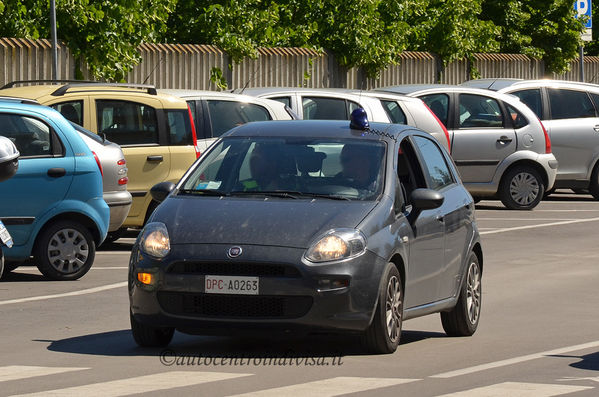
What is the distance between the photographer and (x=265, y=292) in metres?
9.16

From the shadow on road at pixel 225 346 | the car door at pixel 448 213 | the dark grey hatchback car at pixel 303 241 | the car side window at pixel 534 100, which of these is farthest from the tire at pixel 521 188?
the shadow on road at pixel 225 346

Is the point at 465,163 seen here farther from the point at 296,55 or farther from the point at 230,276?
the point at 230,276

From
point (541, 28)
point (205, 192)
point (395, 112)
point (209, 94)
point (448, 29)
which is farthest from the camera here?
point (541, 28)

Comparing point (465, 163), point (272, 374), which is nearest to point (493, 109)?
point (465, 163)

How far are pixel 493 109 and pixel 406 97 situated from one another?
64.1 inches

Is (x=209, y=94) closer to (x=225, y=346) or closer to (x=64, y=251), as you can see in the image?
(x=64, y=251)

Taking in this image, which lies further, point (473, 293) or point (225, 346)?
point (473, 293)

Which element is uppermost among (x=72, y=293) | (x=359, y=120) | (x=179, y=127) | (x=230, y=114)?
(x=359, y=120)

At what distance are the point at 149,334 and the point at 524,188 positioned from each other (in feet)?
47.5

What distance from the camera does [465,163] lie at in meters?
23.0

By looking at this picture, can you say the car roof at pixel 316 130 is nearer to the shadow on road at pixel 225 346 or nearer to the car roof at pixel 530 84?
the shadow on road at pixel 225 346

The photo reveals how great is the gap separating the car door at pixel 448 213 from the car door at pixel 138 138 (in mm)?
6190

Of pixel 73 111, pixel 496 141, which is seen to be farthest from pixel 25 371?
pixel 496 141

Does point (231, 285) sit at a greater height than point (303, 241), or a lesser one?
lesser
